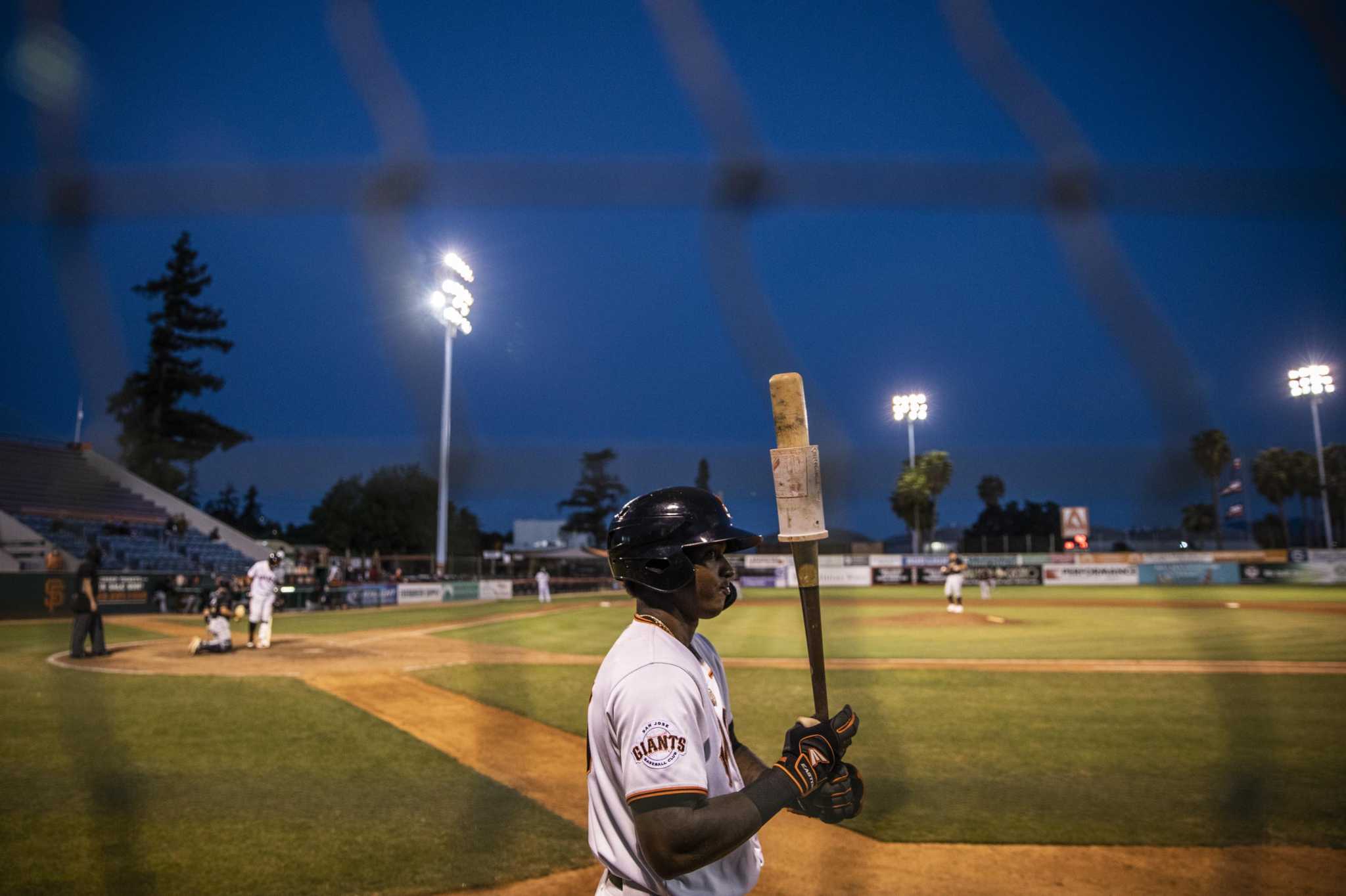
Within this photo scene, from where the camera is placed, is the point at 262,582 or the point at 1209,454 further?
the point at 262,582

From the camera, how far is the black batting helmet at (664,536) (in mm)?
1966

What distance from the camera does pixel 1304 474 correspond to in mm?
52750

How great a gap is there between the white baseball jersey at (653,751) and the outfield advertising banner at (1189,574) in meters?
43.1

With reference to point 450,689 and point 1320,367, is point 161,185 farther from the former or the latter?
point 1320,367

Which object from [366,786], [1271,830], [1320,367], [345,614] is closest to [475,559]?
[345,614]

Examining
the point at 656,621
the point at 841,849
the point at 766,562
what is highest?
the point at 656,621

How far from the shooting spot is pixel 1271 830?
4.90 metres

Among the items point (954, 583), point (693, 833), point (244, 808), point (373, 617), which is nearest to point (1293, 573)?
point (954, 583)

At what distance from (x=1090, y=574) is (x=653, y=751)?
43.8 metres

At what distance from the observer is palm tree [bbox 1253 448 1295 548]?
53.5m

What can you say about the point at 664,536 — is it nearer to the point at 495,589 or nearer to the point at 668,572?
the point at 668,572

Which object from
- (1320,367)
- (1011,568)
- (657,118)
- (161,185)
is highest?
(1320,367)

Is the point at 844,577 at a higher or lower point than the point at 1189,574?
higher

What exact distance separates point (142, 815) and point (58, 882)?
117 centimetres
